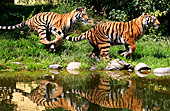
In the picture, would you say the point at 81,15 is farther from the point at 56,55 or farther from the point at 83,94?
the point at 83,94

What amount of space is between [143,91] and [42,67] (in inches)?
153

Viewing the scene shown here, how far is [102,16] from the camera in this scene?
1437cm

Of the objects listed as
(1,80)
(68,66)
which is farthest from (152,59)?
(1,80)

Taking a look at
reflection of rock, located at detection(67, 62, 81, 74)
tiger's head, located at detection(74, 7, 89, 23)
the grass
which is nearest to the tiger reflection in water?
reflection of rock, located at detection(67, 62, 81, 74)

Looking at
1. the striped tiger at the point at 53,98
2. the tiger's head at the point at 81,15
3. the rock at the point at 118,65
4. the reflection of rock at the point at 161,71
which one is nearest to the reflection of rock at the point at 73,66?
the rock at the point at 118,65

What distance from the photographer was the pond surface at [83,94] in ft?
12.7

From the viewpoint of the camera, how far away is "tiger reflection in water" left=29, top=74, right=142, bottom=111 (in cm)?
392

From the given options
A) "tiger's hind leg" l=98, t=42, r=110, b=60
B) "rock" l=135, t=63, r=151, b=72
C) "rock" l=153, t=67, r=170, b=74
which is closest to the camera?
"rock" l=153, t=67, r=170, b=74

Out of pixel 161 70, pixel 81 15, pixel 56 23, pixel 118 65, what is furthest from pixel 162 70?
pixel 56 23

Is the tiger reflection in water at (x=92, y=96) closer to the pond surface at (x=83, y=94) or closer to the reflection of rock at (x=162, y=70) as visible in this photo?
the pond surface at (x=83, y=94)

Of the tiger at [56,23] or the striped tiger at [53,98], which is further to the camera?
the tiger at [56,23]

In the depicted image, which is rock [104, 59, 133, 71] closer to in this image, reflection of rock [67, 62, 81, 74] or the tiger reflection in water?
reflection of rock [67, 62, 81, 74]

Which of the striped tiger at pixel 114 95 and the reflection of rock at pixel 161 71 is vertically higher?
the striped tiger at pixel 114 95

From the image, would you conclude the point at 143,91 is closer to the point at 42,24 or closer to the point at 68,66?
the point at 68,66
